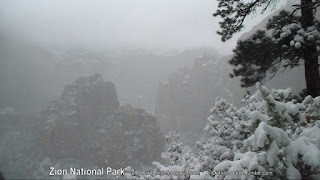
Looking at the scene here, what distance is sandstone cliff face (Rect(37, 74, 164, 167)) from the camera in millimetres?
85875

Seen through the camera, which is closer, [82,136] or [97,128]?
[97,128]

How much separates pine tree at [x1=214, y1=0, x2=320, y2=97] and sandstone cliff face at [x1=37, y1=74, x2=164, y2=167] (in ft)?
249

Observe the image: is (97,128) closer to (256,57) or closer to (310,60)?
(256,57)

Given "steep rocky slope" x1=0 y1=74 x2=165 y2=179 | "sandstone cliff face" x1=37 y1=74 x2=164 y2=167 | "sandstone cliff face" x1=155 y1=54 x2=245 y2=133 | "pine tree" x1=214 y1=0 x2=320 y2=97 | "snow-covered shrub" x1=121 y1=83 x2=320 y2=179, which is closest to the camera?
"snow-covered shrub" x1=121 y1=83 x2=320 y2=179

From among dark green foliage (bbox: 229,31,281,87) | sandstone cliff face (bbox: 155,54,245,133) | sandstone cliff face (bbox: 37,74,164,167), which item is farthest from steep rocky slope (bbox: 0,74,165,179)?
dark green foliage (bbox: 229,31,281,87)

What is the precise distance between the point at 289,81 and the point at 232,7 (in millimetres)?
90044

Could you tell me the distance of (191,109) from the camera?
130 meters

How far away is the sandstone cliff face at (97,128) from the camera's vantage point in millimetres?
85875

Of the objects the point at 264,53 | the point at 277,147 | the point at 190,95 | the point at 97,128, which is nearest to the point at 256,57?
the point at 264,53

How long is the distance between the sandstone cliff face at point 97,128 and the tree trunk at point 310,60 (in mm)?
76882

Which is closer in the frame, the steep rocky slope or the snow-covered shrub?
the snow-covered shrub

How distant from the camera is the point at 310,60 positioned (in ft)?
25.4

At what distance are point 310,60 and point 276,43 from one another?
0.98m

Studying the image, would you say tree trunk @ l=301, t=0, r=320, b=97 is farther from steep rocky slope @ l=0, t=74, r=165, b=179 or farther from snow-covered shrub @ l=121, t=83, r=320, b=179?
steep rocky slope @ l=0, t=74, r=165, b=179
